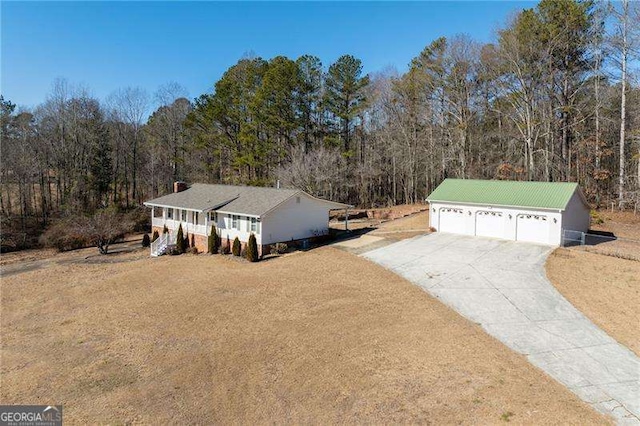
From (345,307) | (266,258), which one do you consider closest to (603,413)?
(345,307)

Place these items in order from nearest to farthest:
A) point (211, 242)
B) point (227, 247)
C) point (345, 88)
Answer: point (211, 242)
point (227, 247)
point (345, 88)

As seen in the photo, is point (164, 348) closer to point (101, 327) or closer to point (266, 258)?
point (101, 327)

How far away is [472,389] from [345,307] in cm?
652

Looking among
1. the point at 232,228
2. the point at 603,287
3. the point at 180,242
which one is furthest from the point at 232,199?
the point at 603,287

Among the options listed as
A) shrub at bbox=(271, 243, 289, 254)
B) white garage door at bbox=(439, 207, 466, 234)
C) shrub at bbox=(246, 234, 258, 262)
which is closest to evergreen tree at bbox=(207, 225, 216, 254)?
shrub at bbox=(246, 234, 258, 262)

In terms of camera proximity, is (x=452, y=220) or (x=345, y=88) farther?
(x=345, y=88)

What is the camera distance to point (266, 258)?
24875 millimetres

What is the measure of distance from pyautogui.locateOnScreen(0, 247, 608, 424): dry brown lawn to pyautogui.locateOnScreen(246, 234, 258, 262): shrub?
13.9 ft

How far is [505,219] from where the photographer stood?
25.5m

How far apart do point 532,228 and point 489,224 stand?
2.52 m

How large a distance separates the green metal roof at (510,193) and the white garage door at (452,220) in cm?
80

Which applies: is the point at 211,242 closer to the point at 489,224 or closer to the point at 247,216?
the point at 247,216

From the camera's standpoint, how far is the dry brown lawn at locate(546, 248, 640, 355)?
1372 centimetres

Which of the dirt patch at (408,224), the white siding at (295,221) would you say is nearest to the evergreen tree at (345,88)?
the dirt patch at (408,224)
